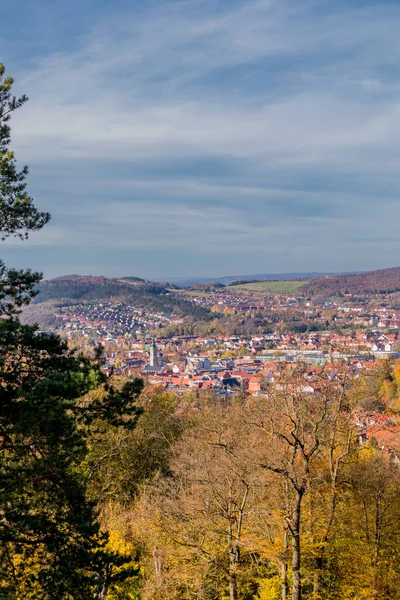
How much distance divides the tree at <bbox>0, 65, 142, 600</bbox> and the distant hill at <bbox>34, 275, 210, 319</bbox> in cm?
16186

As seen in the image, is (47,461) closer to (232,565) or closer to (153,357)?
(232,565)

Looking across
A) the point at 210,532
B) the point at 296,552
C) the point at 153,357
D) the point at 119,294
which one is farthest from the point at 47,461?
the point at 119,294

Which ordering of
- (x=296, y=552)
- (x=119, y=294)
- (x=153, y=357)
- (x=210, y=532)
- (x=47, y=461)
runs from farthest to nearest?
1. (x=119, y=294)
2. (x=153, y=357)
3. (x=210, y=532)
4. (x=296, y=552)
5. (x=47, y=461)

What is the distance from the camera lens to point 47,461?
7.23 meters

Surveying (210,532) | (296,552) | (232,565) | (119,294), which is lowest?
(232,565)

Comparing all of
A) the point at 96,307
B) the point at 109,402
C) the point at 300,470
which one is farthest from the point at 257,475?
the point at 96,307

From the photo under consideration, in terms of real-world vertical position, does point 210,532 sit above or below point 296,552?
below

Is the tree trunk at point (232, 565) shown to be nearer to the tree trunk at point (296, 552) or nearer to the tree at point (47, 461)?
the tree trunk at point (296, 552)

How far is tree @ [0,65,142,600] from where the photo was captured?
7.01 m

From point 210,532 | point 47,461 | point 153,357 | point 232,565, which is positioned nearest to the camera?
point 47,461

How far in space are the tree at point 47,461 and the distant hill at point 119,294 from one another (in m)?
162

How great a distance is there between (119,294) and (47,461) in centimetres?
18250

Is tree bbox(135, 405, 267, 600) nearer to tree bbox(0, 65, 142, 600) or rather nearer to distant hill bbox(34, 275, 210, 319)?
tree bbox(0, 65, 142, 600)

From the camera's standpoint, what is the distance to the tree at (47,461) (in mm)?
7012
